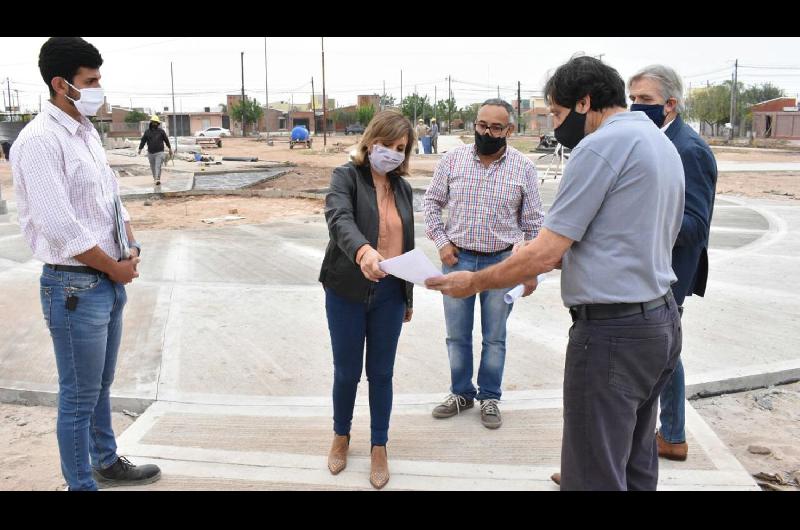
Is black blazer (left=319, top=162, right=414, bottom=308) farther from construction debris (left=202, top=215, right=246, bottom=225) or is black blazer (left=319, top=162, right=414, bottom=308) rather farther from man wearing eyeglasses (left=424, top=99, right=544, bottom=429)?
construction debris (left=202, top=215, right=246, bottom=225)

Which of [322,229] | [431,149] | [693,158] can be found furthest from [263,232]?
[431,149]

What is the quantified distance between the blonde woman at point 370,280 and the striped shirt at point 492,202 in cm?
66

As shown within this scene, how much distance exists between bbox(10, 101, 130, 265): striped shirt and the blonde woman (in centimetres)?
108

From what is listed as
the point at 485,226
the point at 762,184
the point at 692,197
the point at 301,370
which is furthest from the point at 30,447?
the point at 762,184

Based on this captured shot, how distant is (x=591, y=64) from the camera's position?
247 cm

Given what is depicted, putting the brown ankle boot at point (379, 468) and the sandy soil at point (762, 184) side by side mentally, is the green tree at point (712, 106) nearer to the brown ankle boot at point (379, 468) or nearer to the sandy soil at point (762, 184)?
the sandy soil at point (762, 184)

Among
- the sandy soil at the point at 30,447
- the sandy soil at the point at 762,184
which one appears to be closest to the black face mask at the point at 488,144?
the sandy soil at the point at 30,447

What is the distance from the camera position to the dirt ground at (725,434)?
3588mm

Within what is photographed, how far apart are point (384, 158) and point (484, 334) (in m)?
1.47

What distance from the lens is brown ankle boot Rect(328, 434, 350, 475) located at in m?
3.57

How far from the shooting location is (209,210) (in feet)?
47.0

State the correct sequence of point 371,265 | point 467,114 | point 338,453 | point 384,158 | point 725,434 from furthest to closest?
point 467,114 → point 725,434 → point 338,453 → point 384,158 → point 371,265

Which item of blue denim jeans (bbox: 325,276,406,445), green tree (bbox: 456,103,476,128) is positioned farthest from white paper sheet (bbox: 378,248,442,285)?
green tree (bbox: 456,103,476,128)

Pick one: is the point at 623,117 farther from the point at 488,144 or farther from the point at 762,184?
the point at 762,184
